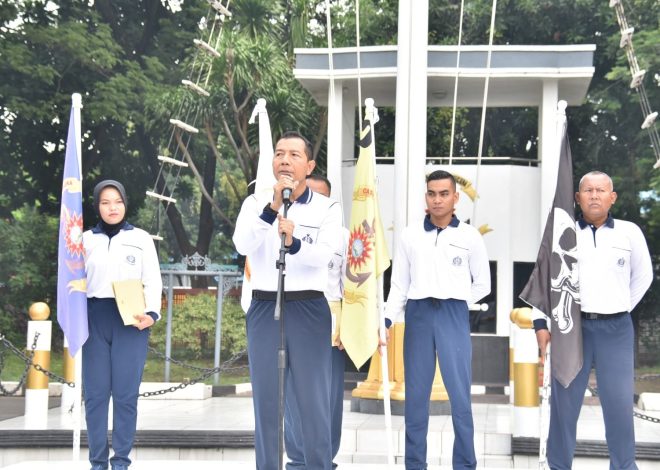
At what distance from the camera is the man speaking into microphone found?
4629 mm

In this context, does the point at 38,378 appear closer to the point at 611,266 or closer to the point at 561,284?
the point at 561,284

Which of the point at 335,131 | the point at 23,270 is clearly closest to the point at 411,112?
the point at 335,131

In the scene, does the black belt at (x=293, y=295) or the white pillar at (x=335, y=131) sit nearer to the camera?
the black belt at (x=293, y=295)

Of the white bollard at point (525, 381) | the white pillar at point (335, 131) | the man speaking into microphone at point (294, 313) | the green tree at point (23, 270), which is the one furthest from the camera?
the green tree at point (23, 270)

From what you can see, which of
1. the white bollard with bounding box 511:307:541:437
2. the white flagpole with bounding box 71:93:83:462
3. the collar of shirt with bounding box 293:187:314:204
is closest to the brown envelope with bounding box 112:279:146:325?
the white flagpole with bounding box 71:93:83:462

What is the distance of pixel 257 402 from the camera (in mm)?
4668

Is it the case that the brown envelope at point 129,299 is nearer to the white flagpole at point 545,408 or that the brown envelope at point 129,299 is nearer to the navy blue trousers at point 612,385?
the white flagpole at point 545,408

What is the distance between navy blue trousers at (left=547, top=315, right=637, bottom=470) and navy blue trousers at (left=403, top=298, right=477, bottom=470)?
60cm

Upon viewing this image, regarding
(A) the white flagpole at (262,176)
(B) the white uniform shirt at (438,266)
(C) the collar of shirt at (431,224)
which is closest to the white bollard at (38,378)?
(B) the white uniform shirt at (438,266)

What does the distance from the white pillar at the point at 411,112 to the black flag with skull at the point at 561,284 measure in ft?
11.9

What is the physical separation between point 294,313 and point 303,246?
1.00ft

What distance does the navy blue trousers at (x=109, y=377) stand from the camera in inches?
235

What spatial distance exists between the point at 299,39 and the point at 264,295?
1867cm

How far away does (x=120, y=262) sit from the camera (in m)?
6.07
